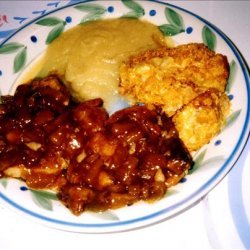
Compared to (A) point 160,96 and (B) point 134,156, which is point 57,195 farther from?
(A) point 160,96

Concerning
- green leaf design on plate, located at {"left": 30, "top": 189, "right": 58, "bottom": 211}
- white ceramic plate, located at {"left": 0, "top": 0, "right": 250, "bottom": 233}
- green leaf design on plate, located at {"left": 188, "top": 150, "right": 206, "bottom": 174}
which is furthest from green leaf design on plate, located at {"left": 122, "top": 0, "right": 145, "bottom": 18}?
green leaf design on plate, located at {"left": 30, "top": 189, "right": 58, "bottom": 211}

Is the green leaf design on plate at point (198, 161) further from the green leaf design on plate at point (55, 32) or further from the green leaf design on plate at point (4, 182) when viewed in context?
the green leaf design on plate at point (55, 32)

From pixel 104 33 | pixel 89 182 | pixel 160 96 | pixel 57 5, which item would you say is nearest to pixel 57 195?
pixel 89 182

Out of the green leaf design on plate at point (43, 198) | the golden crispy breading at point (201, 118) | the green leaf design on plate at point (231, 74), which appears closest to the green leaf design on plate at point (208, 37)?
the green leaf design on plate at point (231, 74)

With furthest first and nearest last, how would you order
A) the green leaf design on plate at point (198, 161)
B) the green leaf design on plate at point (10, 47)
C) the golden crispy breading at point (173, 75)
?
the green leaf design on plate at point (10, 47) → the golden crispy breading at point (173, 75) → the green leaf design on plate at point (198, 161)

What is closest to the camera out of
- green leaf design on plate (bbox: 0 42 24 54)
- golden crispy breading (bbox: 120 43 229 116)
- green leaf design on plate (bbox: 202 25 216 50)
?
golden crispy breading (bbox: 120 43 229 116)

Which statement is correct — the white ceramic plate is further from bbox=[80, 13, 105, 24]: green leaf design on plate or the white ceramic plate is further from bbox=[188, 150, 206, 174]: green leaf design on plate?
bbox=[80, 13, 105, 24]: green leaf design on plate

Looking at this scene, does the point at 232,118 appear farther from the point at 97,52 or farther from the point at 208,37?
the point at 97,52
